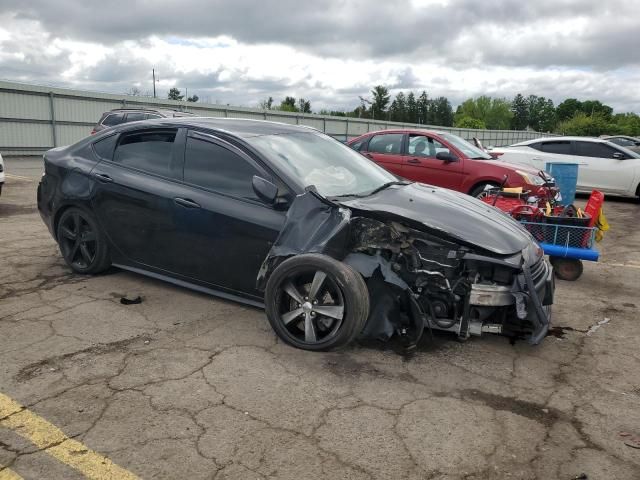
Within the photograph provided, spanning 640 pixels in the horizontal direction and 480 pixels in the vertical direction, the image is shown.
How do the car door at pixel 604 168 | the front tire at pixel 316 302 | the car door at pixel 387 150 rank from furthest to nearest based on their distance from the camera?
the car door at pixel 604 168 < the car door at pixel 387 150 < the front tire at pixel 316 302

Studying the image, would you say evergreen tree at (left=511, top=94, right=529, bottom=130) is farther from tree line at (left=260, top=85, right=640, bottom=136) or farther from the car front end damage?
the car front end damage

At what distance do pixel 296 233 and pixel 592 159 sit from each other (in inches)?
454

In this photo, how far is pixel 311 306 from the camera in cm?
360

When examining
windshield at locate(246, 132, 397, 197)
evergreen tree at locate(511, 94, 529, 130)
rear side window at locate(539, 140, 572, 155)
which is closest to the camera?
windshield at locate(246, 132, 397, 197)

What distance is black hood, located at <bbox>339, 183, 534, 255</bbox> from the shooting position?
360 centimetres

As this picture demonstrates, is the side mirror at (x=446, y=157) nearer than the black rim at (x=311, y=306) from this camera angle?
No

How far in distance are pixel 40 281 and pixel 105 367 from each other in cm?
212

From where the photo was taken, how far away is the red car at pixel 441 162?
882 cm

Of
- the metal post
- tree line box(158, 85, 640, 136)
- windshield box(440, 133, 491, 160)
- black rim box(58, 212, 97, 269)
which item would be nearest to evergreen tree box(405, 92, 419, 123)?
tree line box(158, 85, 640, 136)

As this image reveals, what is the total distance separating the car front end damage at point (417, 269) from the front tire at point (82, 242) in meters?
1.97

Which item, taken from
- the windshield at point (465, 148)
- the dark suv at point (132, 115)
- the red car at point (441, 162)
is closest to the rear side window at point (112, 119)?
the dark suv at point (132, 115)

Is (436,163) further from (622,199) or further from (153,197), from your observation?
(622,199)

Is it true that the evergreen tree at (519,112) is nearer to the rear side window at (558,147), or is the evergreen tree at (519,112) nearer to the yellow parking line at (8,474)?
the rear side window at (558,147)

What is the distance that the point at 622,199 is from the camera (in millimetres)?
14055
